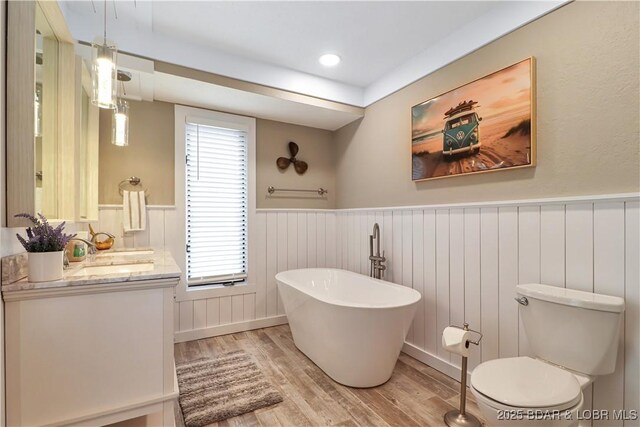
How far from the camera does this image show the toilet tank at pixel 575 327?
1401 mm

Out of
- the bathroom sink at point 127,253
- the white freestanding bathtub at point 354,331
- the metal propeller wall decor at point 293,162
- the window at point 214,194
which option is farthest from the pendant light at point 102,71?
the metal propeller wall decor at point 293,162

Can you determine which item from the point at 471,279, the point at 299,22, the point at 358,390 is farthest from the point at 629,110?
the point at 358,390

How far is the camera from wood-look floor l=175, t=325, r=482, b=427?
1814 millimetres

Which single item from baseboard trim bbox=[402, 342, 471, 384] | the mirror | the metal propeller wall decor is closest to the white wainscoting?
Answer: baseboard trim bbox=[402, 342, 471, 384]

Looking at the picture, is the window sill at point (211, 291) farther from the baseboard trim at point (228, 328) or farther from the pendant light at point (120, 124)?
the pendant light at point (120, 124)

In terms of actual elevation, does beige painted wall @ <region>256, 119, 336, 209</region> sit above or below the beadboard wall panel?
above

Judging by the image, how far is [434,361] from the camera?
245 cm

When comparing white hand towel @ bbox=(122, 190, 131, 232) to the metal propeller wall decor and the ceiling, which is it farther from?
the metal propeller wall decor

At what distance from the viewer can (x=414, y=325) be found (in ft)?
8.75

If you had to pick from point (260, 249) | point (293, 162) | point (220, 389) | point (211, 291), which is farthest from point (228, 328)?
point (293, 162)

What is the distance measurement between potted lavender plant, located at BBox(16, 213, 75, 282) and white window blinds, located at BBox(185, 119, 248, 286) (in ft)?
5.77

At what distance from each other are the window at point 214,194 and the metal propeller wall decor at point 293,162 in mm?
345

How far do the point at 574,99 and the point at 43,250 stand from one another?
271 cm

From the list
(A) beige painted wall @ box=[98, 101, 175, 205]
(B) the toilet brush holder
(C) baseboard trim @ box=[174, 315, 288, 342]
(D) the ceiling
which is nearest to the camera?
(B) the toilet brush holder
